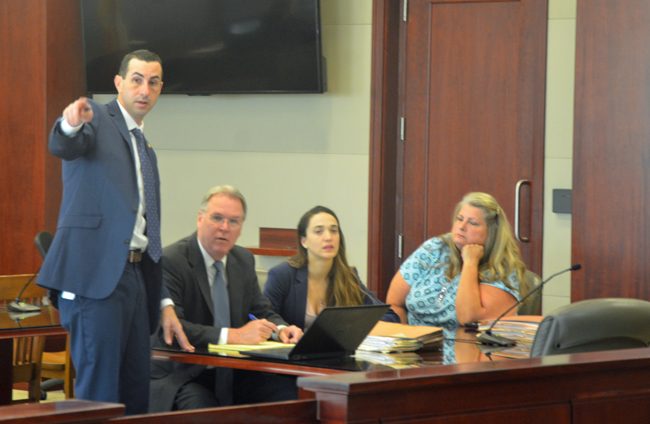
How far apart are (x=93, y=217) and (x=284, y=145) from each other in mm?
3206

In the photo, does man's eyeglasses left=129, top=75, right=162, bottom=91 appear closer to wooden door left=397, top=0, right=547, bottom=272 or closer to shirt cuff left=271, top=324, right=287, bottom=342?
shirt cuff left=271, top=324, right=287, bottom=342

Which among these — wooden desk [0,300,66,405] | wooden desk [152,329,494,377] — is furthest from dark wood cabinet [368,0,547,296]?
wooden desk [152,329,494,377]

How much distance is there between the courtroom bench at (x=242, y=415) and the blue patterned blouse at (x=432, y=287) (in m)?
2.64

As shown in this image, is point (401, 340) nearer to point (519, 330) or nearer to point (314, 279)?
point (519, 330)

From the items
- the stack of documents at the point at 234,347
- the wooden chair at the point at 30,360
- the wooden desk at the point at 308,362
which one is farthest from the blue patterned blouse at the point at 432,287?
the wooden chair at the point at 30,360

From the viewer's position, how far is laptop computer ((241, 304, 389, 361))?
3.39 meters

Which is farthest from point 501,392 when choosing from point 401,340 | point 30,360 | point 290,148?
point 290,148

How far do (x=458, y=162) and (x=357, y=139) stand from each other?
0.60 m

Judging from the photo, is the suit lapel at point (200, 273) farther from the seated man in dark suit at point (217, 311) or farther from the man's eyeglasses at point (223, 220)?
the man's eyeglasses at point (223, 220)

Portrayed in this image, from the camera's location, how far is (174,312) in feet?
12.1

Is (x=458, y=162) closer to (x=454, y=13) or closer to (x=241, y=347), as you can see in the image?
(x=454, y=13)

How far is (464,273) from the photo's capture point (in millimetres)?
4617

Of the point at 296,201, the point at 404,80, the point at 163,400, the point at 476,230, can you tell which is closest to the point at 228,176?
the point at 296,201

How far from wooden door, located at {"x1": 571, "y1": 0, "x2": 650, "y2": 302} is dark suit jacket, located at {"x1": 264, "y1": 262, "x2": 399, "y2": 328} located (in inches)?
54.4
